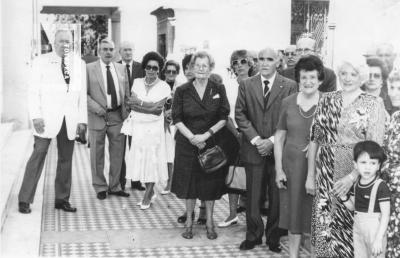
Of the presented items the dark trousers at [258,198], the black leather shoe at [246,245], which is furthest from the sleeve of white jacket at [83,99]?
the black leather shoe at [246,245]

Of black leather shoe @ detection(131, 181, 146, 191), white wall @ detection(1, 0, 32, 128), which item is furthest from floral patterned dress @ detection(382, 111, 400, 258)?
white wall @ detection(1, 0, 32, 128)

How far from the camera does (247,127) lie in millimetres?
5043

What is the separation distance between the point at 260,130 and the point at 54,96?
2.05 meters

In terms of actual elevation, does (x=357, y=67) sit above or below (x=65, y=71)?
above

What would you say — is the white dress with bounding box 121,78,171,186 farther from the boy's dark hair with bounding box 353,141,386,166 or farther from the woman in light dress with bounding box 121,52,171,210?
the boy's dark hair with bounding box 353,141,386,166

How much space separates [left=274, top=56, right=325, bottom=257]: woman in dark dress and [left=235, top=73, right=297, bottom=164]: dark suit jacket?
1.58 ft

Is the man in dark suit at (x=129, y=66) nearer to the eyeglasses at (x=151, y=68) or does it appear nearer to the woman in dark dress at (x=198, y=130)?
the eyeglasses at (x=151, y=68)

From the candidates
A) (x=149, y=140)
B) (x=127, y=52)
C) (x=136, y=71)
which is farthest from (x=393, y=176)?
(x=127, y=52)

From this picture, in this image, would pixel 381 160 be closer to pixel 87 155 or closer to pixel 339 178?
pixel 339 178

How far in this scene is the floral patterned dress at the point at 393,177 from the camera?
3861mm

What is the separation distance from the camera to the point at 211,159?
17.4 ft

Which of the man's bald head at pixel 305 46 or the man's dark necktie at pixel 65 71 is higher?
the man's bald head at pixel 305 46

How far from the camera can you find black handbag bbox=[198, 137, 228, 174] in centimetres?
530

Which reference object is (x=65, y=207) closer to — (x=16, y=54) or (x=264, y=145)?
(x=264, y=145)
